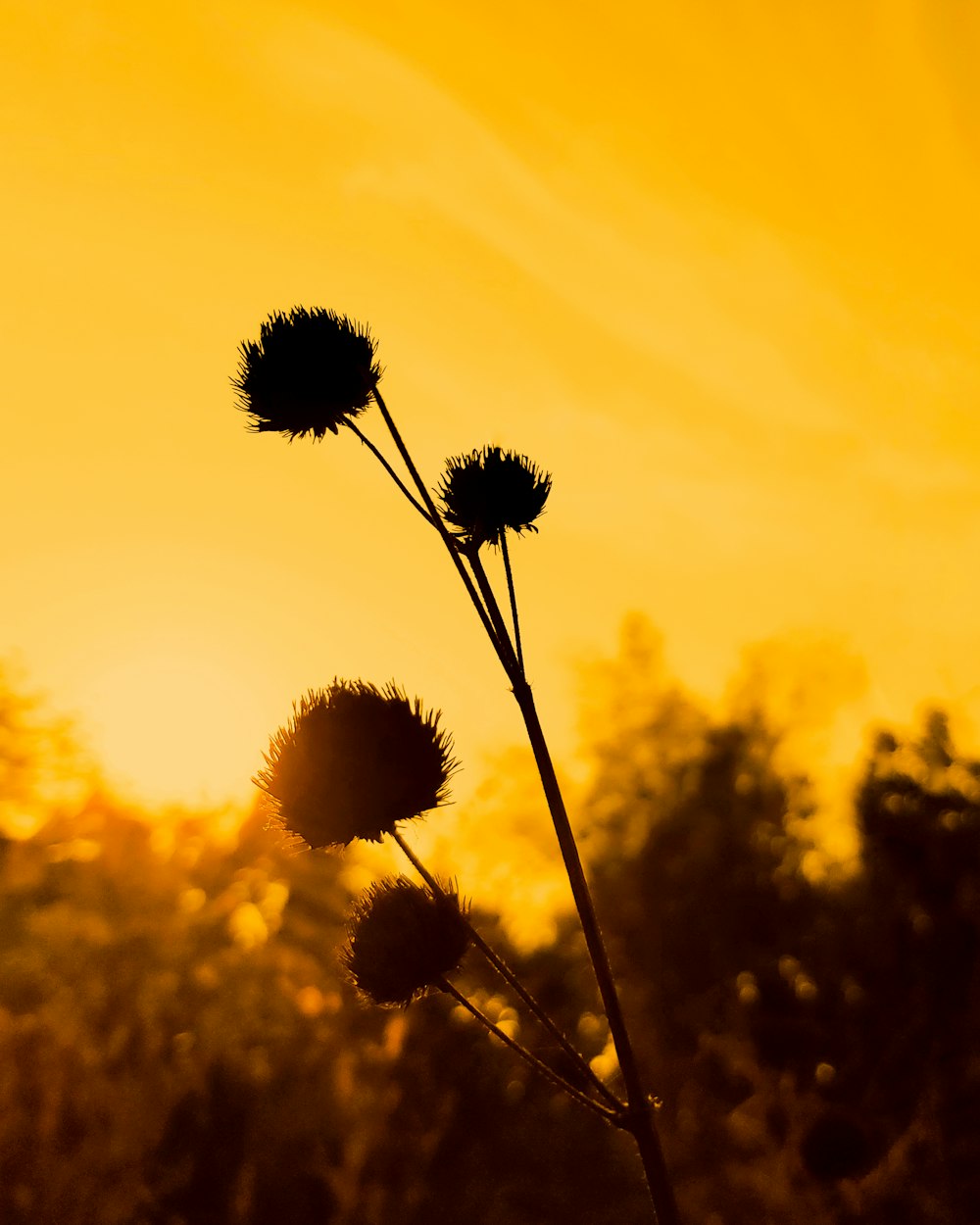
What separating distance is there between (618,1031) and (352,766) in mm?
945

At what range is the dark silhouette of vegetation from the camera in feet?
33.7

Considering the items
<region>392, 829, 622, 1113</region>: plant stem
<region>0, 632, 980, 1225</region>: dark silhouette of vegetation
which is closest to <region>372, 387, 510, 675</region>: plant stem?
<region>392, 829, 622, 1113</region>: plant stem

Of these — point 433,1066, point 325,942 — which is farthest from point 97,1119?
point 325,942

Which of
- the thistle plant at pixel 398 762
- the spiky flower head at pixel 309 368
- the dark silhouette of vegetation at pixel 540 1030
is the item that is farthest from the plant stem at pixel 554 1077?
the spiky flower head at pixel 309 368

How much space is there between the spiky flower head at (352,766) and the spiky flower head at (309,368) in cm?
80

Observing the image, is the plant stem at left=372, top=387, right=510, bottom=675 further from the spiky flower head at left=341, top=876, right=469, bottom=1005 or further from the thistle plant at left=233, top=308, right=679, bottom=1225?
the spiky flower head at left=341, top=876, right=469, bottom=1005

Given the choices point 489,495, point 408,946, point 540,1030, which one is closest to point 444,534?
point 489,495

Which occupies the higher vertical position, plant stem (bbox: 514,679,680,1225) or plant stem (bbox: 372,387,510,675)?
plant stem (bbox: 372,387,510,675)

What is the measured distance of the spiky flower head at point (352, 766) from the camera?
2.48 metres

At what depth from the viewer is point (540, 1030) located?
68.1ft

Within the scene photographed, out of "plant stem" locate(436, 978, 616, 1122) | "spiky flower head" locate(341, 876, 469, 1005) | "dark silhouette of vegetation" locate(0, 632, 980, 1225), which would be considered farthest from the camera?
"dark silhouette of vegetation" locate(0, 632, 980, 1225)

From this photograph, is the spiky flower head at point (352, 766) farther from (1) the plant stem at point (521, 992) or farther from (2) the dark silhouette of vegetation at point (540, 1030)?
(2) the dark silhouette of vegetation at point (540, 1030)

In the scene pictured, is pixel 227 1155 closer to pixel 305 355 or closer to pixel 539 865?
pixel 305 355

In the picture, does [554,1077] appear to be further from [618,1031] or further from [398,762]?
[398,762]
